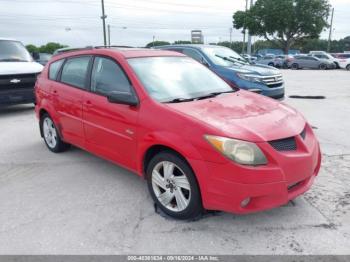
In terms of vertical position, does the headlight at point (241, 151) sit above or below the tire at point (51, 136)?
above

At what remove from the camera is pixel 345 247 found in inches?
116

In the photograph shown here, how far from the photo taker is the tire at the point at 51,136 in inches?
218

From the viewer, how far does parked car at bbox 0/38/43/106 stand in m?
8.66

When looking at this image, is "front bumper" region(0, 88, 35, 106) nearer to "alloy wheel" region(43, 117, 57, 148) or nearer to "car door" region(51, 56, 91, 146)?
"alloy wheel" region(43, 117, 57, 148)

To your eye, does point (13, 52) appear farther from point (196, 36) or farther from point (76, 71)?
point (196, 36)

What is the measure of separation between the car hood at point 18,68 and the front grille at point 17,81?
0.10m

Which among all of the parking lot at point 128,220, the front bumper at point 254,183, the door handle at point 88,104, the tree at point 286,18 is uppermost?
the tree at point 286,18

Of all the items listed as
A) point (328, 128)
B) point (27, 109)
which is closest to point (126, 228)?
point (328, 128)

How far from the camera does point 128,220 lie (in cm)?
349

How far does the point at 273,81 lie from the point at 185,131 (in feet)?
18.4

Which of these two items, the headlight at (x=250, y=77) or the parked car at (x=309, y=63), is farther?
the parked car at (x=309, y=63)

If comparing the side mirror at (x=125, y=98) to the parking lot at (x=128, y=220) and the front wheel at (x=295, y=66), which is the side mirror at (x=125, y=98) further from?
the front wheel at (x=295, y=66)

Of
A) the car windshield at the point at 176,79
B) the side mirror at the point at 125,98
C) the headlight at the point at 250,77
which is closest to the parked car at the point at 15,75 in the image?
the headlight at the point at 250,77

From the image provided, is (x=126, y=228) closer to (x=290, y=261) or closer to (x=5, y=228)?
(x=5, y=228)
